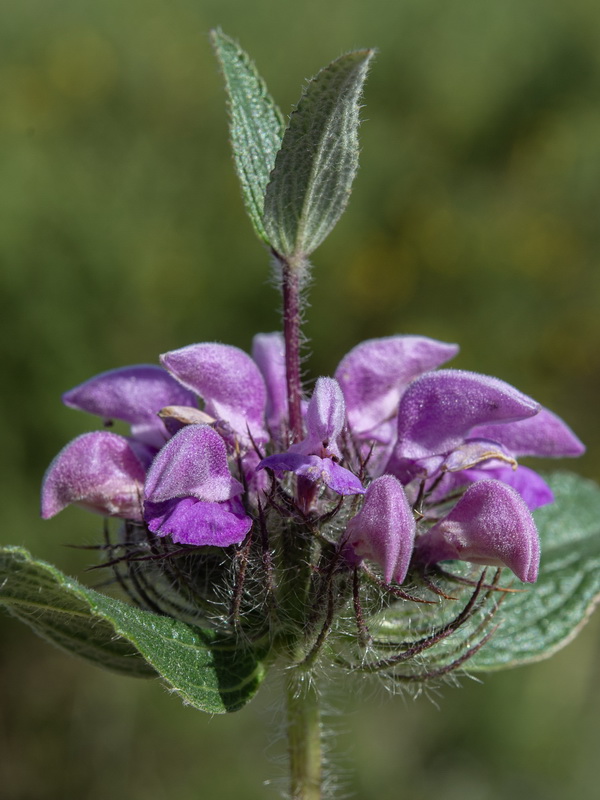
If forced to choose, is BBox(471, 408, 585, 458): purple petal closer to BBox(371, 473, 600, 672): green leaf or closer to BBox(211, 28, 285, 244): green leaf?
BBox(371, 473, 600, 672): green leaf

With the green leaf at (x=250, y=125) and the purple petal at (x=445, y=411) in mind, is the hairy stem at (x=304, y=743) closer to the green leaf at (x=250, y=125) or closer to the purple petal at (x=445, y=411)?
the purple petal at (x=445, y=411)

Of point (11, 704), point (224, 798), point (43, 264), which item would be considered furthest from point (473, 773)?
point (43, 264)

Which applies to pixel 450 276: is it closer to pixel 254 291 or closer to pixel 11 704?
pixel 254 291

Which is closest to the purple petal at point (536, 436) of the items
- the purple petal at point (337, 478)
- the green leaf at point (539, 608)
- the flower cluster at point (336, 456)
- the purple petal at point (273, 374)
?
the flower cluster at point (336, 456)

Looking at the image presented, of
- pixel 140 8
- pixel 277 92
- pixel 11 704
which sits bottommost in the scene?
pixel 11 704

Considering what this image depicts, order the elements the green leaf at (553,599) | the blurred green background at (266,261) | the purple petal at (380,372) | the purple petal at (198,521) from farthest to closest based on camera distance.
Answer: the blurred green background at (266,261) < the green leaf at (553,599) < the purple petal at (380,372) < the purple petal at (198,521)

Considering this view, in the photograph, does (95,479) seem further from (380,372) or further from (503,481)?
(503,481)
